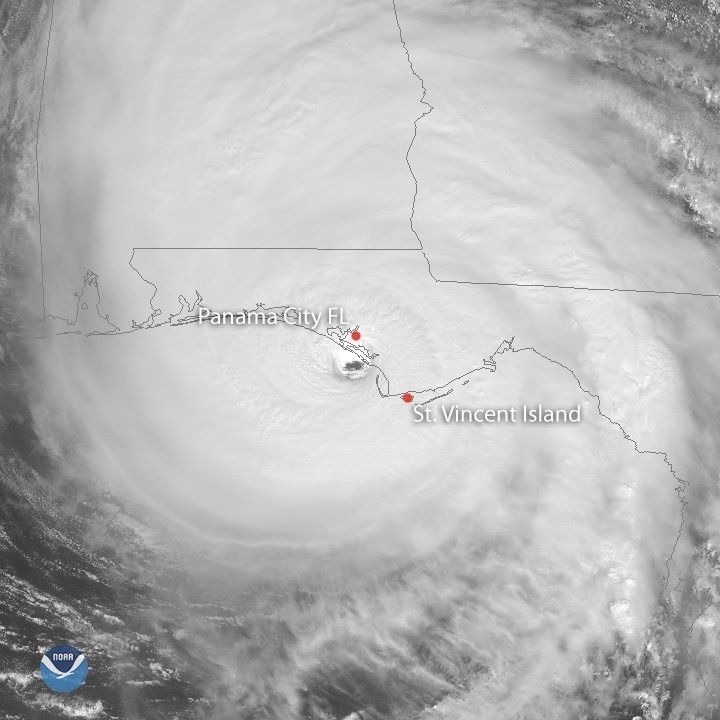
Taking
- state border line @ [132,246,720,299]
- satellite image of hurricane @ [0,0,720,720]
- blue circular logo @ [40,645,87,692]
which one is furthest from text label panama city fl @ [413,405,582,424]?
blue circular logo @ [40,645,87,692]

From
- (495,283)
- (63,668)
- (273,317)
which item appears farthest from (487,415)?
(63,668)

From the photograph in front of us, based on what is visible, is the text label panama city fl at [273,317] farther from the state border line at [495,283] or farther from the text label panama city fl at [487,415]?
the text label panama city fl at [487,415]

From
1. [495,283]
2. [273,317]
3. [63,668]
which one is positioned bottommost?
[63,668]

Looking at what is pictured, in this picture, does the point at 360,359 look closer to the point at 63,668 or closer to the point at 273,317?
the point at 273,317

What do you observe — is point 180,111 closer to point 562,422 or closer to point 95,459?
point 95,459

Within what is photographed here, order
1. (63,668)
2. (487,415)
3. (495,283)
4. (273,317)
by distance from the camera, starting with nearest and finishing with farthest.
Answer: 1. (63,668)
2. (487,415)
3. (273,317)
4. (495,283)

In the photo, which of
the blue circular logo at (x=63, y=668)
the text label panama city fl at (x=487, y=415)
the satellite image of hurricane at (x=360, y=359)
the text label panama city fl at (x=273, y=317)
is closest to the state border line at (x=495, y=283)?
Answer: the satellite image of hurricane at (x=360, y=359)

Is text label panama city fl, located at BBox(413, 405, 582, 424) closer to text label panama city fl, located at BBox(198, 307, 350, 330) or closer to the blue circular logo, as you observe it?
text label panama city fl, located at BBox(198, 307, 350, 330)

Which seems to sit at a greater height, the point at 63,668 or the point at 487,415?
the point at 487,415
